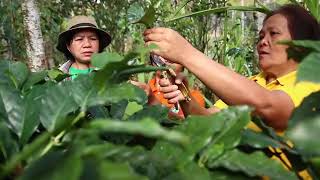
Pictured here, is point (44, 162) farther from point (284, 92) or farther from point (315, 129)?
point (284, 92)

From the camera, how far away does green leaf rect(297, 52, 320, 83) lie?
0.65m

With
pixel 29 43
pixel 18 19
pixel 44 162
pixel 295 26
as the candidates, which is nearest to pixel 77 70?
pixel 295 26

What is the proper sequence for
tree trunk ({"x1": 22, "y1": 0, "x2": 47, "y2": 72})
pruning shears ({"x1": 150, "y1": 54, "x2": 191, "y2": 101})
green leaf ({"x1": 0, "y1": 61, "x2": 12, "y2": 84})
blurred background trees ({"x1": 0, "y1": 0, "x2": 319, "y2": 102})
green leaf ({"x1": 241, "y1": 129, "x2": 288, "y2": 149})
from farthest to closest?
1. blurred background trees ({"x1": 0, "y1": 0, "x2": 319, "y2": 102})
2. tree trunk ({"x1": 22, "y1": 0, "x2": 47, "y2": 72})
3. pruning shears ({"x1": 150, "y1": 54, "x2": 191, "y2": 101})
4. green leaf ({"x1": 0, "y1": 61, "x2": 12, "y2": 84})
5. green leaf ({"x1": 241, "y1": 129, "x2": 288, "y2": 149})

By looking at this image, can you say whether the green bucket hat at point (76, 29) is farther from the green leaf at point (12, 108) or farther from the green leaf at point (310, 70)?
the green leaf at point (310, 70)

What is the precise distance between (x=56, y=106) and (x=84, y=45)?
195 cm

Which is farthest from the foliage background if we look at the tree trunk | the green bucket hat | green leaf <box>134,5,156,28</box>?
the tree trunk

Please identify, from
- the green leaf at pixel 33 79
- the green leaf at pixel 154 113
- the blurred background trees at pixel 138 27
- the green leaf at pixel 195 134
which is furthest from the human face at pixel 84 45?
the green leaf at pixel 195 134

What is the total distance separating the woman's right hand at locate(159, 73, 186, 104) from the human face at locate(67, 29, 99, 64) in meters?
1.28

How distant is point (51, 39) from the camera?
21.3 feet

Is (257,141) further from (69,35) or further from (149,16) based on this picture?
(69,35)

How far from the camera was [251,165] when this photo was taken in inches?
28.8

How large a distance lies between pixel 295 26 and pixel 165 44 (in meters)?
0.45

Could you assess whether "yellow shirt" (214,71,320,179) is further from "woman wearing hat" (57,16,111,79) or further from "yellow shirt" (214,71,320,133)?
"woman wearing hat" (57,16,111,79)

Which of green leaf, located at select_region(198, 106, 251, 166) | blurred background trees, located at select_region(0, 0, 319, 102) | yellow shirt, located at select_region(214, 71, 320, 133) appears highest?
green leaf, located at select_region(198, 106, 251, 166)
